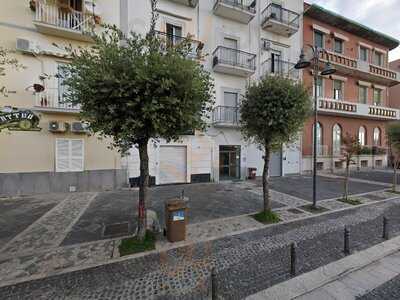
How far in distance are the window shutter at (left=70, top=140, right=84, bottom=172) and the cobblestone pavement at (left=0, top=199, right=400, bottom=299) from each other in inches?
306

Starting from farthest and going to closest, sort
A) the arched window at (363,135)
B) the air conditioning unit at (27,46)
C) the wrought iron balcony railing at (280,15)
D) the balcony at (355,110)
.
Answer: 1. the arched window at (363,135)
2. the balcony at (355,110)
3. the wrought iron balcony railing at (280,15)
4. the air conditioning unit at (27,46)

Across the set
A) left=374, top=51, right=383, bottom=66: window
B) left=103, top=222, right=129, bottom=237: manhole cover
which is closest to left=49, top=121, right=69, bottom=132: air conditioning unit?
left=103, top=222, right=129, bottom=237: manhole cover

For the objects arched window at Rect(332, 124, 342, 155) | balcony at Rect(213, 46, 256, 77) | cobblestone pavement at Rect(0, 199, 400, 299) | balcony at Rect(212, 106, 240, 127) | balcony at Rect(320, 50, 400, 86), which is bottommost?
cobblestone pavement at Rect(0, 199, 400, 299)

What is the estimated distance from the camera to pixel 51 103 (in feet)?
32.8

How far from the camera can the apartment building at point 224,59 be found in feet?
40.7

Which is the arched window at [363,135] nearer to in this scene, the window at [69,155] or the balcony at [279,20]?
the balcony at [279,20]

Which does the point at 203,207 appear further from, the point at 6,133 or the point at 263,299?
the point at 6,133

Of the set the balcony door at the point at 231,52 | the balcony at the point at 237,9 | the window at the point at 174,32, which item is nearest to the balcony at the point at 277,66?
the balcony door at the point at 231,52

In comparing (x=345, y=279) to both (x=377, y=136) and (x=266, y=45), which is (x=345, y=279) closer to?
(x=266, y=45)

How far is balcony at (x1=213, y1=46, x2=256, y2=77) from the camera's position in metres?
13.2

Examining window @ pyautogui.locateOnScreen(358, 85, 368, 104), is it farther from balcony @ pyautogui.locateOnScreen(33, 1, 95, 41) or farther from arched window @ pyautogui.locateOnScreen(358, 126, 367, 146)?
balcony @ pyautogui.locateOnScreen(33, 1, 95, 41)

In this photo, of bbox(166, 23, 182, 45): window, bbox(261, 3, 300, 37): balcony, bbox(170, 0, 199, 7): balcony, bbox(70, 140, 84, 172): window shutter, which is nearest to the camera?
bbox(70, 140, 84, 172): window shutter

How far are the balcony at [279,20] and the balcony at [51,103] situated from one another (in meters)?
13.7

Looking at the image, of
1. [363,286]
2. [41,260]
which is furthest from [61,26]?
[363,286]
